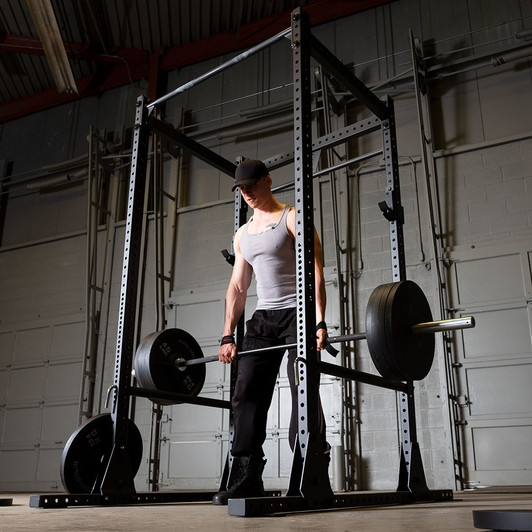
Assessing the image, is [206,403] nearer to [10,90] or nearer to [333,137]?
[333,137]

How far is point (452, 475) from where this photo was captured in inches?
183

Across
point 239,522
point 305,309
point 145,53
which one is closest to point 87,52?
point 145,53

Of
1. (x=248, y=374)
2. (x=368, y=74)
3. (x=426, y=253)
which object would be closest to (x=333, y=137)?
(x=248, y=374)

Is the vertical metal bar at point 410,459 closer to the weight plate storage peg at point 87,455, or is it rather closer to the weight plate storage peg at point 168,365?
the weight plate storage peg at point 168,365

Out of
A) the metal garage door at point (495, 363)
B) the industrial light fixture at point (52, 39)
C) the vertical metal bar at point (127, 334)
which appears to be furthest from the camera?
the industrial light fixture at point (52, 39)

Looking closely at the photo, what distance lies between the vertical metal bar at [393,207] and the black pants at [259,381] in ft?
2.00

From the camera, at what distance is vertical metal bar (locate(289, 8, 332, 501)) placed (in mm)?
2012

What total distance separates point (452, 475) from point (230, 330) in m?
2.72

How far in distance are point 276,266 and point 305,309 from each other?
0.57m

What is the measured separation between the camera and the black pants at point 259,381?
2.40 metres

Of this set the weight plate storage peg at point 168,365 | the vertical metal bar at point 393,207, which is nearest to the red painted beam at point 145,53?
the vertical metal bar at point 393,207

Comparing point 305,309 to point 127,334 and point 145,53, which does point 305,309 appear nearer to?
point 127,334

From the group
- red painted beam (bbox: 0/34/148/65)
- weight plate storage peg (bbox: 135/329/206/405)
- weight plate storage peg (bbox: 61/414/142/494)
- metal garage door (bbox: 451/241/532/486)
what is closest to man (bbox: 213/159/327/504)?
weight plate storage peg (bbox: 135/329/206/405)

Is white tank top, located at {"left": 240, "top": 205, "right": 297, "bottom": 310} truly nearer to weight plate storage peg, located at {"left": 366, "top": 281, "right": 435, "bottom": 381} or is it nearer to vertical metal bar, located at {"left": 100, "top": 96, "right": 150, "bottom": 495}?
weight plate storage peg, located at {"left": 366, "top": 281, "right": 435, "bottom": 381}
